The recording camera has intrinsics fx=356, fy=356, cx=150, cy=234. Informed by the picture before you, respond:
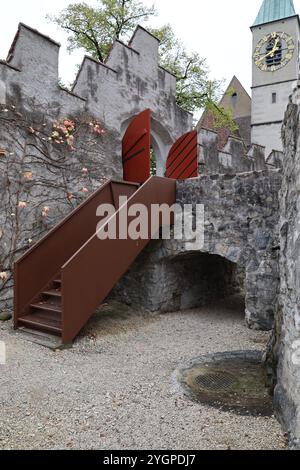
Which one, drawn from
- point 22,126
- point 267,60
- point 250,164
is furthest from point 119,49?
point 267,60

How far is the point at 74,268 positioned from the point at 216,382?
2112mm

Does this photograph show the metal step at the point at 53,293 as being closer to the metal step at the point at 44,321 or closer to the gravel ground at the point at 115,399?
the metal step at the point at 44,321

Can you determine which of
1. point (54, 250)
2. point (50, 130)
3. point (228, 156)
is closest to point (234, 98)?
point (228, 156)

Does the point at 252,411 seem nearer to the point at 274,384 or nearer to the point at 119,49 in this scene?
the point at 274,384

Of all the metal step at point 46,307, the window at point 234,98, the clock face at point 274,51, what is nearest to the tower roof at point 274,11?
the clock face at point 274,51

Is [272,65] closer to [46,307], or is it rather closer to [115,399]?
[46,307]

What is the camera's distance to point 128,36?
46.8 ft

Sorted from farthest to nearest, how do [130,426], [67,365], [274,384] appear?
[67,365], [274,384], [130,426]

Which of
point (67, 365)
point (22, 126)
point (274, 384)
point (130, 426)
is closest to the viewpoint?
point (130, 426)

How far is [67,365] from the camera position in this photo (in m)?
3.85

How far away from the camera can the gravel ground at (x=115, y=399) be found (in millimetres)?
2516

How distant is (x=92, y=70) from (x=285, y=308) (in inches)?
246

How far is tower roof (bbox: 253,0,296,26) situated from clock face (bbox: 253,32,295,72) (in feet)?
4.20

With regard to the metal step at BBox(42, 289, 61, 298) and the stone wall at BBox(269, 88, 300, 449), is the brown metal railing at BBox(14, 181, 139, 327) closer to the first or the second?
the metal step at BBox(42, 289, 61, 298)
